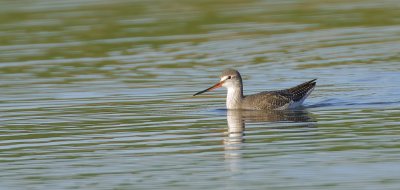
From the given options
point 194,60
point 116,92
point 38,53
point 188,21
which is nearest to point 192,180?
point 116,92

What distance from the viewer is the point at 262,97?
18.5 meters

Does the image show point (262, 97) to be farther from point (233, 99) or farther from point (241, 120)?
point (241, 120)

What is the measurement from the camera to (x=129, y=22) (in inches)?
1240

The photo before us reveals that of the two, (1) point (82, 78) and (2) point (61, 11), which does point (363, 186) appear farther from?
(2) point (61, 11)

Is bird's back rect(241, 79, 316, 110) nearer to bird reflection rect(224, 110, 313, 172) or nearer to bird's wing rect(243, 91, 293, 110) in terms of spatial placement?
bird's wing rect(243, 91, 293, 110)

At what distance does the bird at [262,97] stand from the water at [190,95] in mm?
272

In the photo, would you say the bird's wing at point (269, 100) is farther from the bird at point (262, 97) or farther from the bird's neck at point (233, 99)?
the bird's neck at point (233, 99)

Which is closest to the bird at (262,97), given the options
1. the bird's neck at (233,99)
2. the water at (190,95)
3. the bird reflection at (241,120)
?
the bird's neck at (233,99)

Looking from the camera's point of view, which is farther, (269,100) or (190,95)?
(190,95)

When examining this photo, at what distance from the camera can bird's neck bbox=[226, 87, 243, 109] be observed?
1875cm

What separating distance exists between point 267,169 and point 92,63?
1259 cm

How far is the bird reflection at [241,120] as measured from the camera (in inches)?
554

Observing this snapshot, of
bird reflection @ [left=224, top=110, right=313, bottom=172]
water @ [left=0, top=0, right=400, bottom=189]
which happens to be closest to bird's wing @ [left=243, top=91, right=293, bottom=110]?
bird reflection @ [left=224, top=110, right=313, bottom=172]

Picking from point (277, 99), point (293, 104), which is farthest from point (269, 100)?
point (293, 104)
